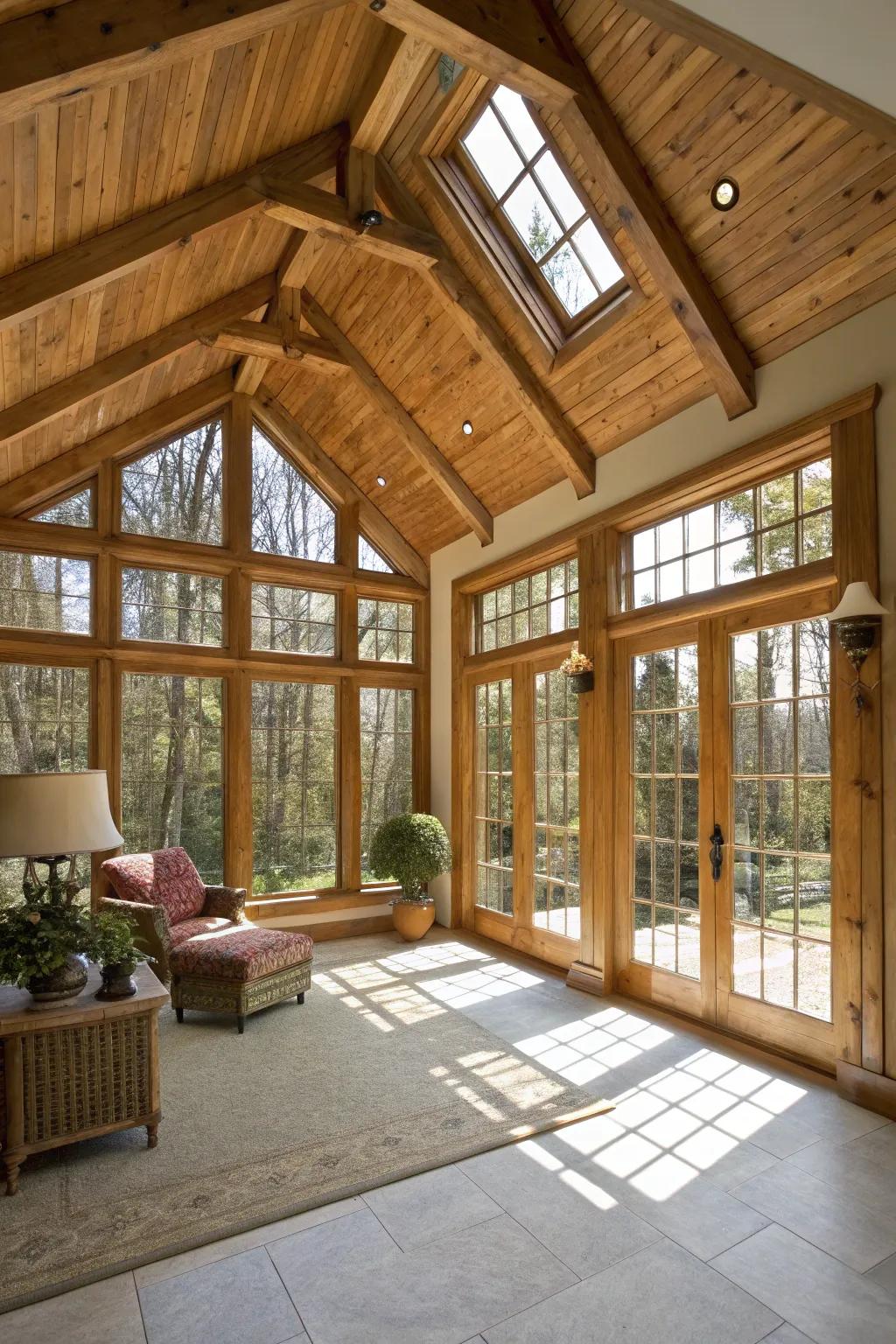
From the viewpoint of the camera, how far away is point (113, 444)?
5.93m

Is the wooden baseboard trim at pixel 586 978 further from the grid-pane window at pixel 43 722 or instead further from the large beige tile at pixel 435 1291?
the grid-pane window at pixel 43 722

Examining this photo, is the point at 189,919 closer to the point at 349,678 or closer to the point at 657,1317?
the point at 349,678

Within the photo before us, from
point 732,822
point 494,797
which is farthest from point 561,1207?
point 494,797

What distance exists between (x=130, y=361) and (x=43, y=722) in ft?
8.15

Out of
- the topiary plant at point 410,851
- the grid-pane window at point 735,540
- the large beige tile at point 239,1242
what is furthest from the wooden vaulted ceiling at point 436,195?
the large beige tile at point 239,1242

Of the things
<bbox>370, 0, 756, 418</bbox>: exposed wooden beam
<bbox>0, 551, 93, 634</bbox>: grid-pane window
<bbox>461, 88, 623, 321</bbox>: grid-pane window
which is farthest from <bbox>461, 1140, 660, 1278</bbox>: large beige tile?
<bbox>0, 551, 93, 634</bbox>: grid-pane window

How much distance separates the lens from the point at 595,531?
5.16m

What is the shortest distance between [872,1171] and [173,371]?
6015mm

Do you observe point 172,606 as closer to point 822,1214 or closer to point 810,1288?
point 822,1214

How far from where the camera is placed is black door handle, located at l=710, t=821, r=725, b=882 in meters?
4.22

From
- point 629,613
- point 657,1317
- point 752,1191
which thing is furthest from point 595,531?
point 657,1317

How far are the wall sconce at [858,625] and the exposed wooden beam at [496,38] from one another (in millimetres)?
2560

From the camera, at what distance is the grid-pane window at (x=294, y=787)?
640 cm

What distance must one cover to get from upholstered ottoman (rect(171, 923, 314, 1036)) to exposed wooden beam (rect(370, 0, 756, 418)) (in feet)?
12.6
